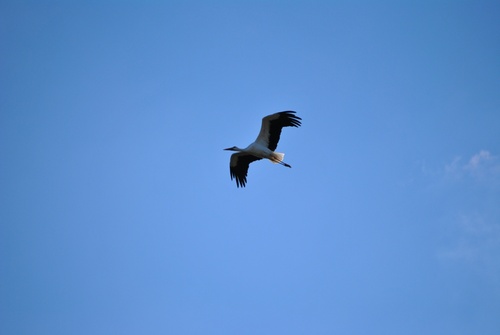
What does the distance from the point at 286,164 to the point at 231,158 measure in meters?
1.65

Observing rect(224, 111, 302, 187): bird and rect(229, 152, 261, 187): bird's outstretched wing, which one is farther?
rect(229, 152, 261, 187): bird's outstretched wing

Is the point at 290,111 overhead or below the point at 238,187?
overhead

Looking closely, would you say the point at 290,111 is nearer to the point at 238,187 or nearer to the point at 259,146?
the point at 259,146

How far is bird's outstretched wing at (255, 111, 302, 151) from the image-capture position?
18.0 meters

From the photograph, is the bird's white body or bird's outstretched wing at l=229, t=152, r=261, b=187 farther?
bird's outstretched wing at l=229, t=152, r=261, b=187

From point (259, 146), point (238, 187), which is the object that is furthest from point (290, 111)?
point (238, 187)

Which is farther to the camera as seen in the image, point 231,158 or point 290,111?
point 231,158

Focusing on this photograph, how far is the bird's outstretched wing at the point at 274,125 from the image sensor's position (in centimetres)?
1802

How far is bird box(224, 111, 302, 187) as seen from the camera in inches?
711

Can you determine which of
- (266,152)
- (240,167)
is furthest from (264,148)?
(240,167)

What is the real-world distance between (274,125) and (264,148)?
27.1 inches

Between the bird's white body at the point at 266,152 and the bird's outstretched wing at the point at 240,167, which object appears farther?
the bird's outstretched wing at the point at 240,167

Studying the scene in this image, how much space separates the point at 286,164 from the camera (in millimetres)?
18438

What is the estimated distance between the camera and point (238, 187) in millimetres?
18969
